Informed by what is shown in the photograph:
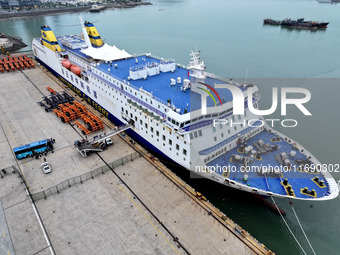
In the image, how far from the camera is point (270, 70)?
5781 centimetres

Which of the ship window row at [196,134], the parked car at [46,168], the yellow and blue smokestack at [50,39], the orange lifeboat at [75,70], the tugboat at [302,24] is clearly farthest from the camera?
the tugboat at [302,24]

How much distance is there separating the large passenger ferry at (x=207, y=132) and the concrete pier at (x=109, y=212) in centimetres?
328

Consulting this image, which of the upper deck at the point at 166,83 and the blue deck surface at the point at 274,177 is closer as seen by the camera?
the blue deck surface at the point at 274,177

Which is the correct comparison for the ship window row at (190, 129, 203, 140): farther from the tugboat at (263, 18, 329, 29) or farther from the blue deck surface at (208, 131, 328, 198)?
the tugboat at (263, 18, 329, 29)

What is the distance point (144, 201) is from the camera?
21.4 metres

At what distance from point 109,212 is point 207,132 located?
12.4m

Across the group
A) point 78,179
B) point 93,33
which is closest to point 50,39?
point 93,33

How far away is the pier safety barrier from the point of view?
21.7 metres

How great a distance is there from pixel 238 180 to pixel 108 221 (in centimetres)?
1252

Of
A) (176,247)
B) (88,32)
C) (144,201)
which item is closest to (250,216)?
(176,247)

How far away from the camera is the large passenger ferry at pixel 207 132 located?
69.7 feet

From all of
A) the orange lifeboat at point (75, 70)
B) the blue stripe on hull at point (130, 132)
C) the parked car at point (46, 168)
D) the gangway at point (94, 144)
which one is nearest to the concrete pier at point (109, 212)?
the parked car at point (46, 168)

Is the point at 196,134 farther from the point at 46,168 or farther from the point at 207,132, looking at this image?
the point at 46,168

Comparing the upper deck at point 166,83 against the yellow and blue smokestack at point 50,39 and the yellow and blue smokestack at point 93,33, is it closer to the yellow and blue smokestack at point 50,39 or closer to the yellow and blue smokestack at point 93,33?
the yellow and blue smokestack at point 93,33
